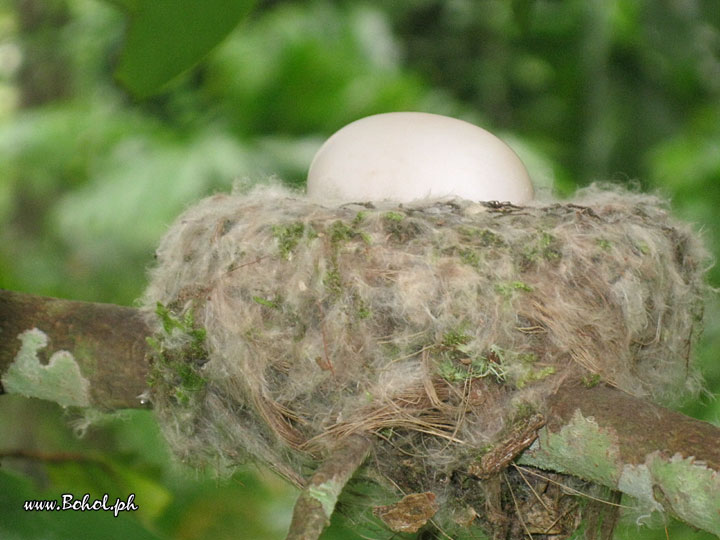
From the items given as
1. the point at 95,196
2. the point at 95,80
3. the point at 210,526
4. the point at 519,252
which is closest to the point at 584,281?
the point at 519,252

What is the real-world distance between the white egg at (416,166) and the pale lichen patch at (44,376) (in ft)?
1.55

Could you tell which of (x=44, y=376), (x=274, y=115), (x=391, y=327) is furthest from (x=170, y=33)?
(x=274, y=115)

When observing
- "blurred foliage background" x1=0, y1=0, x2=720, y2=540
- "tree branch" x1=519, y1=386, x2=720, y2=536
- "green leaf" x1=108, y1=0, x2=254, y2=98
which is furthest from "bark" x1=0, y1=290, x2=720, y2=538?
"blurred foliage background" x1=0, y1=0, x2=720, y2=540

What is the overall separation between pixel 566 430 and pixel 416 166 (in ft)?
1.93

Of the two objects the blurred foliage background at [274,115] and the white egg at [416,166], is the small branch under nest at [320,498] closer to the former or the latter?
the white egg at [416,166]

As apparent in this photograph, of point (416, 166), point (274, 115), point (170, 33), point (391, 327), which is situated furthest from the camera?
point (274, 115)

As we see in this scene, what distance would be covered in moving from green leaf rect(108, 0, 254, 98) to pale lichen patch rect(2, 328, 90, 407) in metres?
0.45

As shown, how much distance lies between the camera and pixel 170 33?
0.90 meters

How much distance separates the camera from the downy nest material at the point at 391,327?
1.07 metres

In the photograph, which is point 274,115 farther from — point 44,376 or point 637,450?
point 637,450

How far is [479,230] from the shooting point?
1204 mm

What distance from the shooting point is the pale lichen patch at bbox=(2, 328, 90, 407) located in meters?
1.20

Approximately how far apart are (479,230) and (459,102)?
140 inches

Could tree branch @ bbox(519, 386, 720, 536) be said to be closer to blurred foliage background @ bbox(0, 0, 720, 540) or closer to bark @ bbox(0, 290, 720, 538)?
bark @ bbox(0, 290, 720, 538)
